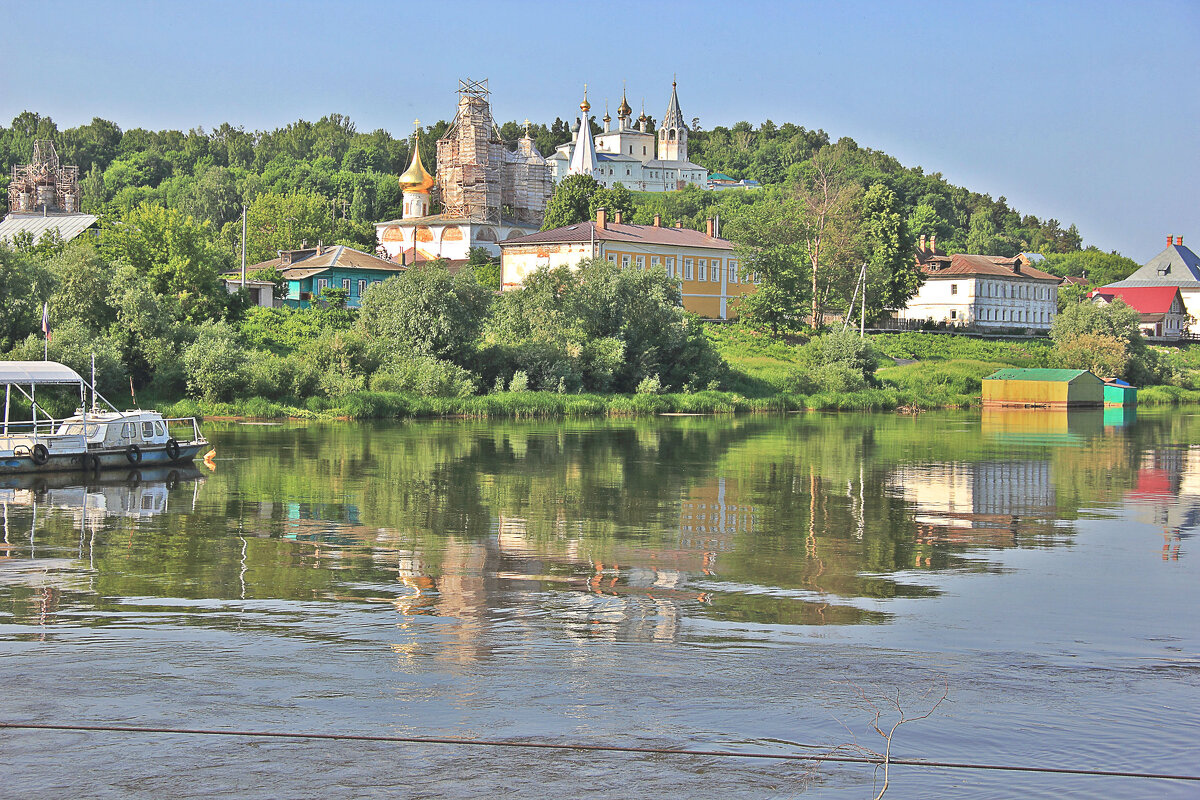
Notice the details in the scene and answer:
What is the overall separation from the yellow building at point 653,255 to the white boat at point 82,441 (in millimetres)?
47855

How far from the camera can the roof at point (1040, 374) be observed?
224ft

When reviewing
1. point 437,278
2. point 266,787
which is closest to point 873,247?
point 437,278

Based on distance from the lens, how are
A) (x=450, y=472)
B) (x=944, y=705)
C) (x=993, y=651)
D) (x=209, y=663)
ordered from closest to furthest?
(x=944, y=705) < (x=209, y=663) < (x=993, y=651) < (x=450, y=472)

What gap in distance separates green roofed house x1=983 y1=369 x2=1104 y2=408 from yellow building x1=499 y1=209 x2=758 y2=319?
20043mm

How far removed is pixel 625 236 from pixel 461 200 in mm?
25604

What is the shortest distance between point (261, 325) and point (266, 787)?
54697mm

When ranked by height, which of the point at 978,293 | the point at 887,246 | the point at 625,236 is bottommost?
the point at 978,293

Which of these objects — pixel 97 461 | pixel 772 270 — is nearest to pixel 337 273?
pixel 772 270

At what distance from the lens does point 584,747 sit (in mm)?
9344

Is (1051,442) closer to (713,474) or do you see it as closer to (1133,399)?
(713,474)

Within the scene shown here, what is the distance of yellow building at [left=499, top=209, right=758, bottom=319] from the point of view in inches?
3182

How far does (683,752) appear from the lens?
9.29 meters

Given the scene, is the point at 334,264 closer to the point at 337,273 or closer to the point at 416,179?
the point at 337,273

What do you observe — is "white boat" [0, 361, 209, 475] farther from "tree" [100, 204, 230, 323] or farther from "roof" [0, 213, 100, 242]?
"roof" [0, 213, 100, 242]
